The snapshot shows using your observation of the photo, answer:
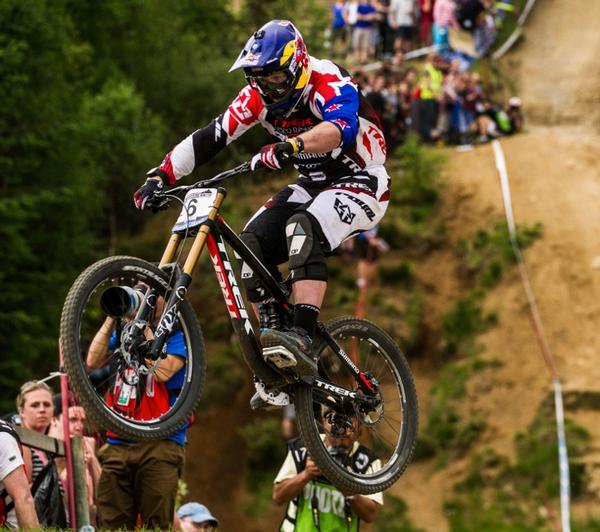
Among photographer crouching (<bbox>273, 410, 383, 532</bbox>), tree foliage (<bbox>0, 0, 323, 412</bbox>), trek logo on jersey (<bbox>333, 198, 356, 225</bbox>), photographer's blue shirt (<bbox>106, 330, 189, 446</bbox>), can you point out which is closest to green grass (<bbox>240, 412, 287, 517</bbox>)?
tree foliage (<bbox>0, 0, 323, 412</bbox>)

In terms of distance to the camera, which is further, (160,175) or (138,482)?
(138,482)

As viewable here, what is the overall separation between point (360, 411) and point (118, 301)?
2.55 meters

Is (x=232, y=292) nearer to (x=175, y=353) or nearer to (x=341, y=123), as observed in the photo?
(x=175, y=353)

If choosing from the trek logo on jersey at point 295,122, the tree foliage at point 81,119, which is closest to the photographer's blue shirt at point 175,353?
the trek logo on jersey at point 295,122

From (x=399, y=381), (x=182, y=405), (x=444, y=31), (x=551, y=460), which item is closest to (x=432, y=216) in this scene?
(x=444, y=31)

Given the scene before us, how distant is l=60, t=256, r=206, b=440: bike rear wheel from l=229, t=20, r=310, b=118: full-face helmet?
1.56 metres

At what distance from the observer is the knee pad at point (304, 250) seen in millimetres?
8859

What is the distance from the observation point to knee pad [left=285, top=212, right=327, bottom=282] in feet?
29.1

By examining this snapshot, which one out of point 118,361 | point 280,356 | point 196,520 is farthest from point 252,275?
point 196,520

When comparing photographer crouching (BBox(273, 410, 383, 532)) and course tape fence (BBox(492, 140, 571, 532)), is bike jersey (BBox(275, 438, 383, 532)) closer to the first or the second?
photographer crouching (BBox(273, 410, 383, 532))

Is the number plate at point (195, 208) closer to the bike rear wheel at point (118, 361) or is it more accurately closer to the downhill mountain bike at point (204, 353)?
the downhill mountain bike at point (204, 353)

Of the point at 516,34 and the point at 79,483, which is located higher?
the point at 79,483

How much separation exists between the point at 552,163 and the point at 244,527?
11.5 meters

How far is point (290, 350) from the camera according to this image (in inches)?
338
